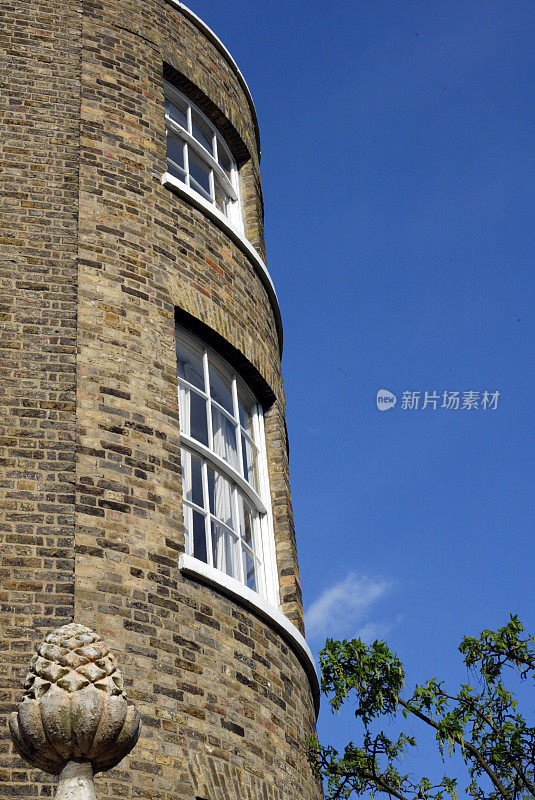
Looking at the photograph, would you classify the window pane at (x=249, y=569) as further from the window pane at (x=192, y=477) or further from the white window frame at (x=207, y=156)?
the white window frame at (x=207, y=156)

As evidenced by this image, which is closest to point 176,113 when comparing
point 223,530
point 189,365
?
point 189,365

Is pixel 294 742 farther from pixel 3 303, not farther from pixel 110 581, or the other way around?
pixel 3 303

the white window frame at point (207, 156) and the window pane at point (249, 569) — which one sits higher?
the white window frame at point (207, 156)

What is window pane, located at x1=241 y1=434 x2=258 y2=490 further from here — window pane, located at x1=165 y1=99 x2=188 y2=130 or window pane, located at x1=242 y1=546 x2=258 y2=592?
window pane, located at x1=165 y1=99 x2=188 y2=130

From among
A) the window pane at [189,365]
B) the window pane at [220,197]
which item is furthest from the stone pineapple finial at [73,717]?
the window pane at [220,197]

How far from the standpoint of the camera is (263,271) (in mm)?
11234

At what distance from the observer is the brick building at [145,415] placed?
7.04 meters

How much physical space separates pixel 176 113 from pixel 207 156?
551 mm

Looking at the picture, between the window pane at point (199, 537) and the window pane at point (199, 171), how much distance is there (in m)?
4.26

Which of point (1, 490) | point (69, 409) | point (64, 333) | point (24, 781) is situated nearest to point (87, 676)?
point (24, 781)

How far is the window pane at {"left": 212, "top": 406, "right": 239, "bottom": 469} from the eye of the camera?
9.39 meters

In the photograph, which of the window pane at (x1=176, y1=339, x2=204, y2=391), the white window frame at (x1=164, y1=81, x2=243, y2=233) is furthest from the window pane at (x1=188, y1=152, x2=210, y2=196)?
the window pane at (x1=176, y1=339, x2=204, y2=391)

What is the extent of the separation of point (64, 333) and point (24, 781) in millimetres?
3361

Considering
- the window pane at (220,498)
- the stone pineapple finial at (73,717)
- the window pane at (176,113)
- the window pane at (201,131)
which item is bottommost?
the stone pineapple finial at (73,717)
